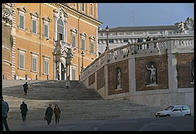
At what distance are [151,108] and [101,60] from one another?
10420mm

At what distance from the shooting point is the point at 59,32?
68.9 metres

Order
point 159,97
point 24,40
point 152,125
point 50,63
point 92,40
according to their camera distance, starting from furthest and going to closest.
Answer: point 92,40 < point 50,63 < point 24,40 < point 159,97 < point 152,125

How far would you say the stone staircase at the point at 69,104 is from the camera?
101 ft

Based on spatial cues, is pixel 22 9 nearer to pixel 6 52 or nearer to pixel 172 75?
pixel 6 52

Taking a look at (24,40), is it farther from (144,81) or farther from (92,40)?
(144,81)

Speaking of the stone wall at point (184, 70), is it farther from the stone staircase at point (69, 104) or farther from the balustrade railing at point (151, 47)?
the stone staircase at point (69, 104)

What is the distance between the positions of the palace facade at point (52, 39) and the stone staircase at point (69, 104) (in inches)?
539

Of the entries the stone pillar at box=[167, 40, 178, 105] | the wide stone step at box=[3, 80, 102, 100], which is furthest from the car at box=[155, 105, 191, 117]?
the wide stone step at box=[3, 80, 102, 100]

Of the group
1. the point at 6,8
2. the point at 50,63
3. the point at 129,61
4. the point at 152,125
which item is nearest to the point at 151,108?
the point at 129,61

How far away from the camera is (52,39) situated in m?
67.3

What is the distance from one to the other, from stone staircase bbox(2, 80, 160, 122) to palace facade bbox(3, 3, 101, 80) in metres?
13.7

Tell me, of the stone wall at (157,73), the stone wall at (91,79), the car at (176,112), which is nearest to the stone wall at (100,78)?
the stone wall at (157,73)

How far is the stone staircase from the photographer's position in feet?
101

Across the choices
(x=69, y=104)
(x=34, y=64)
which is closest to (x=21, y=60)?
(x=34, y=64)
